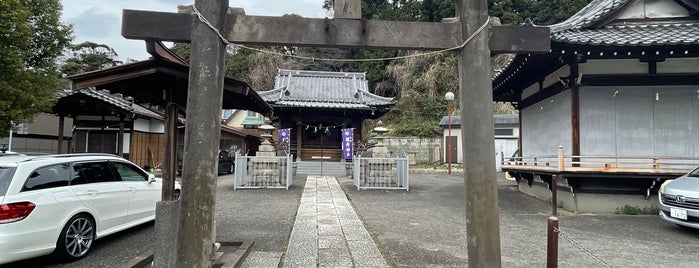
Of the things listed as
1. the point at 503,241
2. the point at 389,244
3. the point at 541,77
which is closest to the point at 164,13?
the point at 389,244

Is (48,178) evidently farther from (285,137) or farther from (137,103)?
(285,137)

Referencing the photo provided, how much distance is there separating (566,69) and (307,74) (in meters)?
19.3

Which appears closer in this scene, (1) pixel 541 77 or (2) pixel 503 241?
(2) pixel 503 241

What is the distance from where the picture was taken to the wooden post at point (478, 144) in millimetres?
3322

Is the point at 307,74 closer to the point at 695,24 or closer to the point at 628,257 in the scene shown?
the point at 695,24

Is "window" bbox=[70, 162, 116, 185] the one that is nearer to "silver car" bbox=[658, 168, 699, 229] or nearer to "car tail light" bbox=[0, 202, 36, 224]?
"car tail light" bbox=[0, 202, 36, 224]

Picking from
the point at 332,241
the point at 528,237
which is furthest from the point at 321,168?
the point at 528,237

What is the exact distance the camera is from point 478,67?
11.4 ft

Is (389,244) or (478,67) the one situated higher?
(478,67)

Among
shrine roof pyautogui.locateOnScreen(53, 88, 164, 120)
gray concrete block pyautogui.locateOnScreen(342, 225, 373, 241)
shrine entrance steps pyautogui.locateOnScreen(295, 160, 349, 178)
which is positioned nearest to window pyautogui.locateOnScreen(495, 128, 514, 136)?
shrine entrance steps pyautogui.locateOnScreen(295, 160, 349, 178)

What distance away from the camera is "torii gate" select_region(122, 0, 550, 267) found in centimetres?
330

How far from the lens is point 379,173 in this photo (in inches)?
527

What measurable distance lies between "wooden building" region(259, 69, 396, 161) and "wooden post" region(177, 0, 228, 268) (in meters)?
17.2

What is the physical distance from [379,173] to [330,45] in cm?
1009
